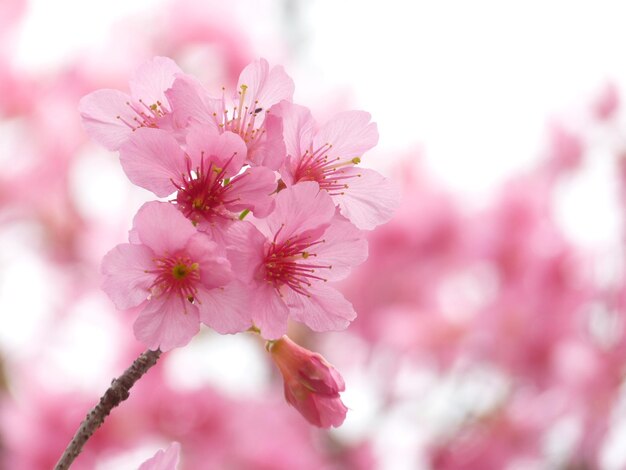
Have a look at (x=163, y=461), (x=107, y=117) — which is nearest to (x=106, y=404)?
(x=163, y=461)

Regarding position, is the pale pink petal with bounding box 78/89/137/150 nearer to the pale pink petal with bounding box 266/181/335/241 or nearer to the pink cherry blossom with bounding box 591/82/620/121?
the pale pink petal with bounding box 266/181/335/241

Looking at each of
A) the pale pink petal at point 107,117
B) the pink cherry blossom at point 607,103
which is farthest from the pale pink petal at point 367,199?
the pink cherry blossom at point 607,103

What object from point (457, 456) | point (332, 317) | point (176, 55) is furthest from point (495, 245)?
point (332, 317)

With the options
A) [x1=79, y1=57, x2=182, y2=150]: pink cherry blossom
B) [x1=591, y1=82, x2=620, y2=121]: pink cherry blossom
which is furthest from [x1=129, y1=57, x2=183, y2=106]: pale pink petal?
[x1=591, y1=82, x2=620, y2=121]: pink cherry blossom

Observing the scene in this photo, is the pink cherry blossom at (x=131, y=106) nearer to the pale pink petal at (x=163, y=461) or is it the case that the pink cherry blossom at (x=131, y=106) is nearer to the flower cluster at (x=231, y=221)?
the flower cluster at (x=231, y=221)

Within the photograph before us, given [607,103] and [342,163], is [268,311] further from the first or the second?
[607,103]
